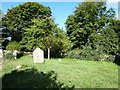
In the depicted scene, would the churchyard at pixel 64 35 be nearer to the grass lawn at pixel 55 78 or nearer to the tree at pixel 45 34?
the tree at pixel 45 34

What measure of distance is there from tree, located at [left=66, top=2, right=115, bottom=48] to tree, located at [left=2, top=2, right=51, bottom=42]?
19.9 feet

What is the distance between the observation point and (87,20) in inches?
648

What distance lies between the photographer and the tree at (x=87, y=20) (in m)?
16.2

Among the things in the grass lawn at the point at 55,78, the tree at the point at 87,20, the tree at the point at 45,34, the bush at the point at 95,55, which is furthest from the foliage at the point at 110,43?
the grass lawn at the point at 55,78

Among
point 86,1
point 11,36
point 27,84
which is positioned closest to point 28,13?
point 11,36

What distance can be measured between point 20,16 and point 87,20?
1251 centimetres

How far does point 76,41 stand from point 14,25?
39.2 feet

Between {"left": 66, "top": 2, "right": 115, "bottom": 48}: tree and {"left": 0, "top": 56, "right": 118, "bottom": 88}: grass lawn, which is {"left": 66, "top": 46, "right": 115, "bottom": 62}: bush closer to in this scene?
{"left": 66, "top": 2, "right": 115, "bottom": 48}: tree

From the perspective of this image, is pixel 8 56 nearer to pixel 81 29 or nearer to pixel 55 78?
pixel 55 78

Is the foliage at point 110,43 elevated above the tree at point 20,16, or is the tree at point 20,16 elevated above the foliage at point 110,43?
the tree at point 20,16

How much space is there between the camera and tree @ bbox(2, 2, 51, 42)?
17.0 metres

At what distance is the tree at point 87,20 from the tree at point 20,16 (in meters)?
6.08

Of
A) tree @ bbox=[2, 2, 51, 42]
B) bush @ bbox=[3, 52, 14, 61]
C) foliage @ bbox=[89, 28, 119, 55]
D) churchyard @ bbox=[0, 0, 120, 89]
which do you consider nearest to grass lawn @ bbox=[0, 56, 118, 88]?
churchyard @ bbox=[0, 0, 120, 89]

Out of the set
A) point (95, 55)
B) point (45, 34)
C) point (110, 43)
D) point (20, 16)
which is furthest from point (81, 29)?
point (20, 16)
